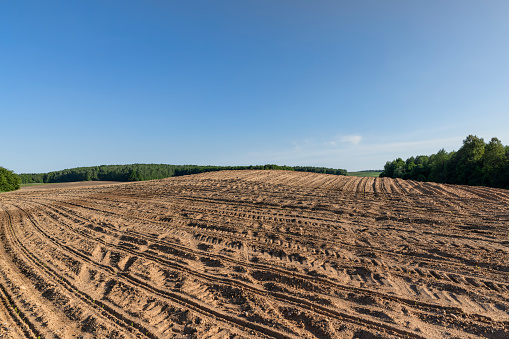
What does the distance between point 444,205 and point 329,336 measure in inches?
528

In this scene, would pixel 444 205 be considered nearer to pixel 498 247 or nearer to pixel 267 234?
pixel 498 247

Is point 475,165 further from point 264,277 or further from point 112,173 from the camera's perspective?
point 112,173

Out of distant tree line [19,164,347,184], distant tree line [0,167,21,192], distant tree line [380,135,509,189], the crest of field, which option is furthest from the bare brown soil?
distant tree line [19,164,347,184]

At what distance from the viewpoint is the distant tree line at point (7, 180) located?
35.9 metres

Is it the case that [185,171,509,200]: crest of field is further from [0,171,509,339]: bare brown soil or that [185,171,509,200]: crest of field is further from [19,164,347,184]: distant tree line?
[19,164,347,184]: distant tree line

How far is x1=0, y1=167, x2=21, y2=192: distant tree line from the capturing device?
118 feet

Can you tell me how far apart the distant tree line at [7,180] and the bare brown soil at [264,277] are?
119 ft

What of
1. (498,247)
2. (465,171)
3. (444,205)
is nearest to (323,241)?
(498,247)

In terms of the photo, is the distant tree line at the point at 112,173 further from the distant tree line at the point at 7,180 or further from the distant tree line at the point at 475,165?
the distant tree line at the point at 475,165

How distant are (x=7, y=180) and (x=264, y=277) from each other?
168 feet

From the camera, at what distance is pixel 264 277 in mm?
5965

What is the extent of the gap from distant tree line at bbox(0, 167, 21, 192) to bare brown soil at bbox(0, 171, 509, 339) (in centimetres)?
3629

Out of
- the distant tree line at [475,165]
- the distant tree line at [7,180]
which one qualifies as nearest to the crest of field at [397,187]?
the distant tree line at [475,165]

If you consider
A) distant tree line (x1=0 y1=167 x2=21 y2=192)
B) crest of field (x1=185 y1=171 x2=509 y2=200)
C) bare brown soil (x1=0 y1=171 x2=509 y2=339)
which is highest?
distant tree line (x1=0 y1=167 x2=21 y2=192)
